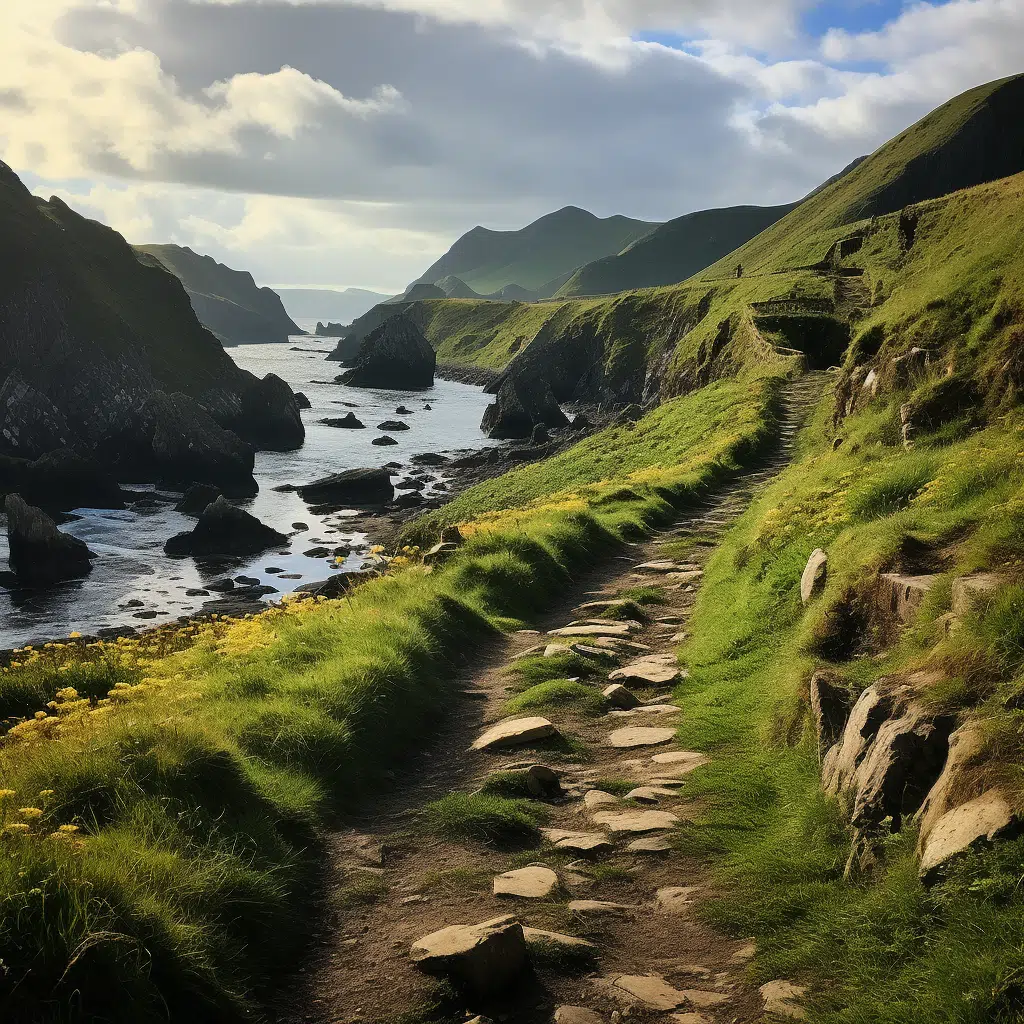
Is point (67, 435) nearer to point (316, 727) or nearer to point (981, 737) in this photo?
point (316, 727)

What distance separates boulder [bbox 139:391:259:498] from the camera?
70.0 meters

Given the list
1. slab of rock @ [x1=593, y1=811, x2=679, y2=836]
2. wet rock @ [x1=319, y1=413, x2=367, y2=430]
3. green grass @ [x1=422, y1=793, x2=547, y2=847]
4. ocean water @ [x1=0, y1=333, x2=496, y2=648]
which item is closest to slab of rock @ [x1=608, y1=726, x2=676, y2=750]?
slab of rock @ [x1=593, y1=811, x2=679, y2=836]

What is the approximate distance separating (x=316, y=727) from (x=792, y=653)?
201 inches

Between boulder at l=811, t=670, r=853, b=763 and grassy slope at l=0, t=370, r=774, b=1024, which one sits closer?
grassy slope at l=0, t=370, r=774, b=1024

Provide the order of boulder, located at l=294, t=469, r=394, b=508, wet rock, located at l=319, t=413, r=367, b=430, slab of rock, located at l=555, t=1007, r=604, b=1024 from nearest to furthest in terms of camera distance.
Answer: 1. slab of rock, located at l=555, t=1007, r=604, b=1024
2. boulder, located at l=294, t=469, r=394, b=508
3. wet rock, located at l=319, t=413, r=367, b=430

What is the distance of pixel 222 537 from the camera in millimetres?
49344

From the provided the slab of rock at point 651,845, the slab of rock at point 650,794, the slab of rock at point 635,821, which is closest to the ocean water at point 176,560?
the slab of rock at point 650,794

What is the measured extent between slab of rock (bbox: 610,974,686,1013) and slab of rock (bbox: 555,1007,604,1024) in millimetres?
302

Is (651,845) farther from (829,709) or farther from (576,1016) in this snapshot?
(576,1016)

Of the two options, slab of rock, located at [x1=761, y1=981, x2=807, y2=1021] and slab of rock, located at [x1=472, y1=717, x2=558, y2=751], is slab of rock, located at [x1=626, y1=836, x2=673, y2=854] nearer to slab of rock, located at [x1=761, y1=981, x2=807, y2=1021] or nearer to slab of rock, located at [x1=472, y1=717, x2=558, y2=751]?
slab of rock, located at [x1=761, y1=981, x2=807, y2=1021]

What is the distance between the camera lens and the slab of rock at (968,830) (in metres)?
4.91

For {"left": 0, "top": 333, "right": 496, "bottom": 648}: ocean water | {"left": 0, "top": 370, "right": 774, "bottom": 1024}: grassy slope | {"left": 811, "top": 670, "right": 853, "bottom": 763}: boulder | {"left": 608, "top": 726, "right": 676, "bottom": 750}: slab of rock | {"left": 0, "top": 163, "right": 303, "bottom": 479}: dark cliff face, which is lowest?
{"left": 0, "top": 333, "right": 496, "bottom": 648}: ocean water

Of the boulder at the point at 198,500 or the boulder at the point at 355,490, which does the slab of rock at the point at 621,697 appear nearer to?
the boulder at the point at 355,490

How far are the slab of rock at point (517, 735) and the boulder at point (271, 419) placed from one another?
275ft
